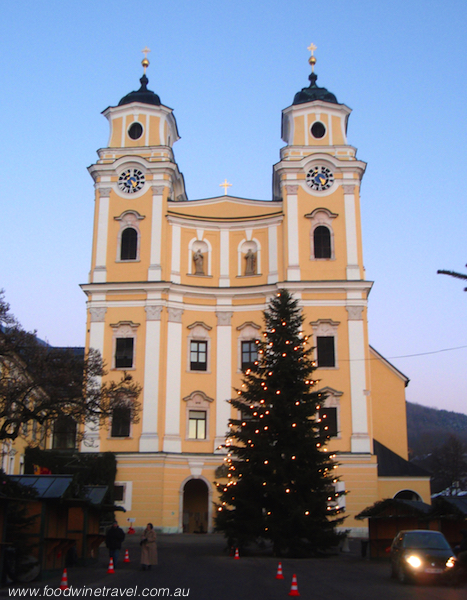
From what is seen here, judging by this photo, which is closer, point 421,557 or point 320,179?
point 421,557

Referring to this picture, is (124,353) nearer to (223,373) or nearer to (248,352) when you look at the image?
(223,373)

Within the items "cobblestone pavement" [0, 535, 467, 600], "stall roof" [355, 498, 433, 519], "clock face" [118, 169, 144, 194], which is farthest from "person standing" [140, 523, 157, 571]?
"clock face" [118, 169, 144, 194]

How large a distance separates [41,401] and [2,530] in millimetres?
10847

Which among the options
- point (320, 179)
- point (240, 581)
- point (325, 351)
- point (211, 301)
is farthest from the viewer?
point (320, 179)

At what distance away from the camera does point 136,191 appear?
151 feet

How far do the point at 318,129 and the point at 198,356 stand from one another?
16.6 m

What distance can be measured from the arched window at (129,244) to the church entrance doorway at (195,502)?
46.1ft

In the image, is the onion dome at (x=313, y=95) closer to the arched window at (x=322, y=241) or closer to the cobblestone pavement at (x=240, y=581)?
the arched window at (x=322, y=241)

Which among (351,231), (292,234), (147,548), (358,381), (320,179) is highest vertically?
(320,179)

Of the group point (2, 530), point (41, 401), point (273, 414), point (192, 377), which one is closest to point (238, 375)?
point (192, 377)

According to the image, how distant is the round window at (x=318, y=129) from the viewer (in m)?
47.4

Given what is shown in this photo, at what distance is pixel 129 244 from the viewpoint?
45.3 m

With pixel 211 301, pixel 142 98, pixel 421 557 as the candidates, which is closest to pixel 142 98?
pixel 142 98

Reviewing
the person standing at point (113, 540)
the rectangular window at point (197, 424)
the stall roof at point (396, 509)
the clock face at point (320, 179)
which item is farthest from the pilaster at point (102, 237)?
the stall roof at point (396, 509)
